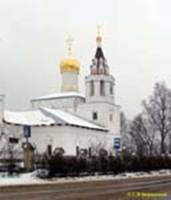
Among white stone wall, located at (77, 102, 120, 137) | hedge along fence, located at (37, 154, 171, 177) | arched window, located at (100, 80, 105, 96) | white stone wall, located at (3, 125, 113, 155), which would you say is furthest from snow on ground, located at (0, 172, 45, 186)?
arched window, located at (100, 80, 105, 96)

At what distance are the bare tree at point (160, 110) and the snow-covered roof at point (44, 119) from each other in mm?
10750

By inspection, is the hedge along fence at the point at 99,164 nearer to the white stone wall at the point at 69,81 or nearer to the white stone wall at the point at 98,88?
the white stone wall at the point at 98,88

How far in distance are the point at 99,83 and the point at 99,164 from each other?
40.5m

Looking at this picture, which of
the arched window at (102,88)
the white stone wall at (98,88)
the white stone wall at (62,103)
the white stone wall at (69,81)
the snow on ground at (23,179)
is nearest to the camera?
the snow on ground at (23,179)

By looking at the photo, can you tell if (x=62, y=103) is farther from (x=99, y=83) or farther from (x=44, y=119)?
(x=44, y=119)

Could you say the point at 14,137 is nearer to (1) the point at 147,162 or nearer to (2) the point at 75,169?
(1) the point at 147,162

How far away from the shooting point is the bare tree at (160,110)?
250 feet

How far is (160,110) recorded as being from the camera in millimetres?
76250

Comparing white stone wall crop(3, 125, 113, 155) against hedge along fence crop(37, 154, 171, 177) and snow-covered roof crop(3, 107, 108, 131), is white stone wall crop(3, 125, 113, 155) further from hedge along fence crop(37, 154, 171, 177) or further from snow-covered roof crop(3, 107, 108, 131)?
hedge along fence crop(37, 154, 171, 177)

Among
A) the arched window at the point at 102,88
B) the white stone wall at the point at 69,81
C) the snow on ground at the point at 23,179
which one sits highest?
the white stone wall at the point at 69,81

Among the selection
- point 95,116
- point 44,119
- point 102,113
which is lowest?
point 44,119

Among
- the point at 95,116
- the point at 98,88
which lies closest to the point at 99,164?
the point at 95,116

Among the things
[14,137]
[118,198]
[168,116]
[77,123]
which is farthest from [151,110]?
[118,198]

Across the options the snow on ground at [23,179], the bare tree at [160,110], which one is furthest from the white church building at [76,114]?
the snow on ground at [23,179]
